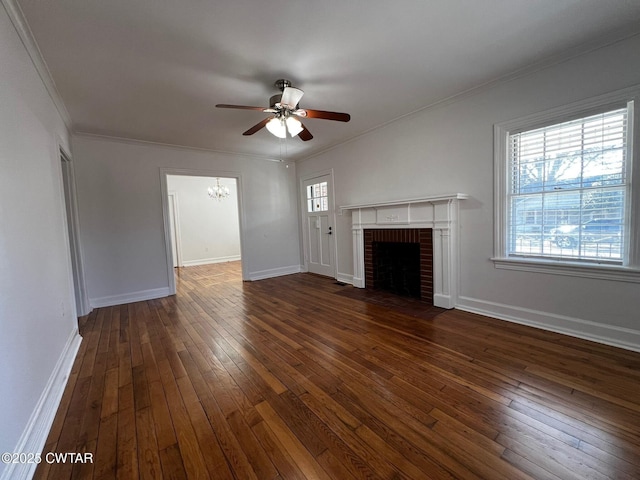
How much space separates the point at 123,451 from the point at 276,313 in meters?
2.05

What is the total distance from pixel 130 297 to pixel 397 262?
4283mm

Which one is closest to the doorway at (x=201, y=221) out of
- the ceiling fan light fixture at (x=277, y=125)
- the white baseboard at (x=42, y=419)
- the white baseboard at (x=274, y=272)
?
the white baseboard at (x=274, y=272)

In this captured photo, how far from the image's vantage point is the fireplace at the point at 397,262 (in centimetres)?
354

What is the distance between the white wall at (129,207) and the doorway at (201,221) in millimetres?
2276

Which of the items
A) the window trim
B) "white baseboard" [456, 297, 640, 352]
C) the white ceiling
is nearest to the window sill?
the window trim

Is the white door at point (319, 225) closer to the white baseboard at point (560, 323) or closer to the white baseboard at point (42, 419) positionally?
the white baseboard at point (560, 323)

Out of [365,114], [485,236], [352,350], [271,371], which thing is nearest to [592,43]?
[485,236]

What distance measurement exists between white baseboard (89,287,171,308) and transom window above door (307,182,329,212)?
311cm

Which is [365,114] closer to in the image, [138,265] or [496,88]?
[496,88]

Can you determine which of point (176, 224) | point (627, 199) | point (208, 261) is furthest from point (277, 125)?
point (208, 261)

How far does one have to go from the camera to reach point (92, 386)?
6.50ft

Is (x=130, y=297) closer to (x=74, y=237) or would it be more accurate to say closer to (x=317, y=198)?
(x=74, y=237)

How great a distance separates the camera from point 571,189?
2430mm

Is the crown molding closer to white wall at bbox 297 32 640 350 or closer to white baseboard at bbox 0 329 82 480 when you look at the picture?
white baseboard at bbox 0 329 82 480
